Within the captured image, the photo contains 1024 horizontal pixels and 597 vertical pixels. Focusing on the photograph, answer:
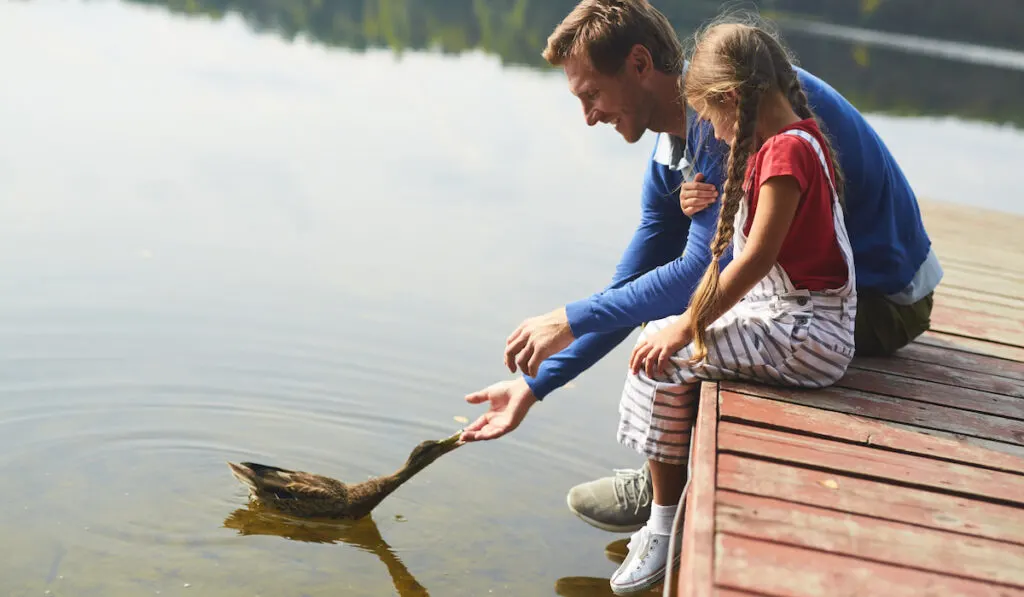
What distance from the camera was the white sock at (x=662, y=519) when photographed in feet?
10.5

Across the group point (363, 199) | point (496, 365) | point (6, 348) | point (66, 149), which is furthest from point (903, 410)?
point (66, 149)

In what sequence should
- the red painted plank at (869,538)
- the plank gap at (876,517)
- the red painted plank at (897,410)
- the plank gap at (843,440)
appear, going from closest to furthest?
1. the red painted plank at (869,538)
2. the plank gap at (876,517)
3. the plank gap at (843,440)
4. the red painted plank at (897,410)

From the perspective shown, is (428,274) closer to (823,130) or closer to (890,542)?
(823,130)

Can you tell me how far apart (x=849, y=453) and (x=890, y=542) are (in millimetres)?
449

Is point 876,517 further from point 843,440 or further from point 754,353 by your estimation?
point 754,353

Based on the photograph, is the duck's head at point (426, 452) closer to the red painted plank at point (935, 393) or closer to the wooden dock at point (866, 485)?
the wooden dock at point (866, 485)

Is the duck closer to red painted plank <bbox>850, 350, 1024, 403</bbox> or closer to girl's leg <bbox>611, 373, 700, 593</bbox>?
girl's leg <bbox>611, 373, 700, 593</bbox>

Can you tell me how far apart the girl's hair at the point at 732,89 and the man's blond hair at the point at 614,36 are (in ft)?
1.21

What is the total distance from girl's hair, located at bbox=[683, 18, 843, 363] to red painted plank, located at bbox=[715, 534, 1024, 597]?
2.72 ft

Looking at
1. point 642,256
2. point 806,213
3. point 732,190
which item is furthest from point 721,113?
point 642,256

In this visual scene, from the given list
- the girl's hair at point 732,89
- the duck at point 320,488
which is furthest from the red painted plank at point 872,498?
the duck at point 320,488

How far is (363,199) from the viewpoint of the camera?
8359mm

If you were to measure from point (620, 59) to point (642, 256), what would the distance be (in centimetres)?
67

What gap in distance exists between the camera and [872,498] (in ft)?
8.37
